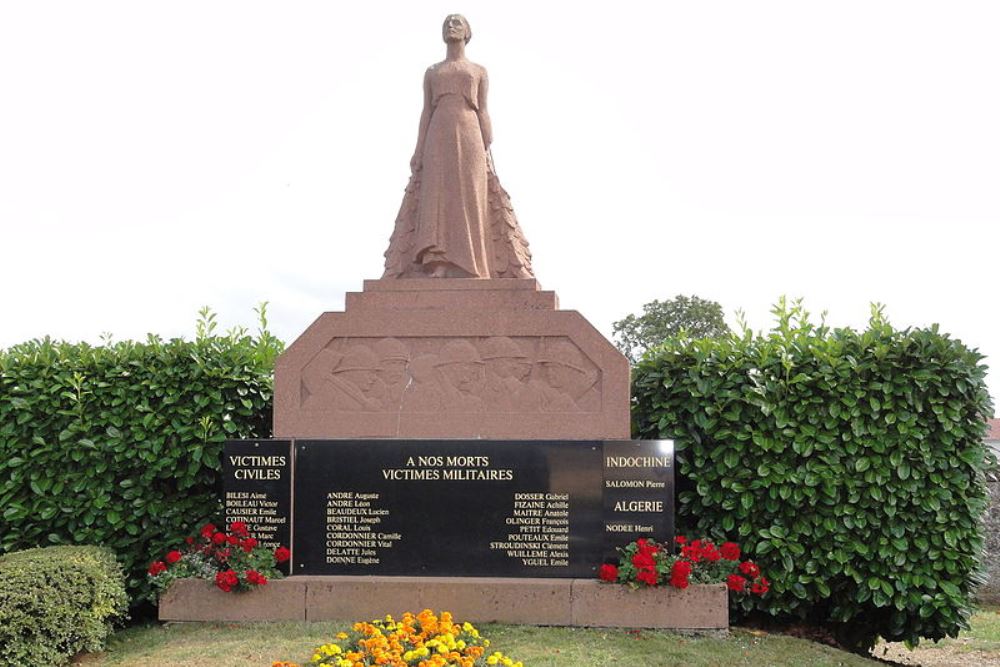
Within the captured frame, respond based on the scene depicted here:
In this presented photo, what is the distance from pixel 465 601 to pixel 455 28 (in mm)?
5330

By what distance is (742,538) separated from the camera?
8453mm

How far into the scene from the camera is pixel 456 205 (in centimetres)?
887

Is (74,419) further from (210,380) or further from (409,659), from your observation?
(409,659)

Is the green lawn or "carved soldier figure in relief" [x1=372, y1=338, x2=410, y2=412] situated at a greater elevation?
"carved soldier figure in relief" [x1=372, y1=338, x2=410, y2=412]

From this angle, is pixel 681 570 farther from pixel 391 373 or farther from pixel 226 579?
pixel 226 579

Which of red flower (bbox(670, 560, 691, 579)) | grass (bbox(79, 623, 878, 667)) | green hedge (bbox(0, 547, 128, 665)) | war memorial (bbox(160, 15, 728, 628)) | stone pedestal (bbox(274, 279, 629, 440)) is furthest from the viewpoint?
stone pedestal (bbox(274, 279, 629, 440))

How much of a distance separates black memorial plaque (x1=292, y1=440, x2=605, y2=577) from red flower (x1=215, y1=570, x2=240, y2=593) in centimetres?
58

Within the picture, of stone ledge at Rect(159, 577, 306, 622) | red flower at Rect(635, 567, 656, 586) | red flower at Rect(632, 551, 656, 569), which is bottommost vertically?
stone ledge at Rect(159, 577, 306, 622)

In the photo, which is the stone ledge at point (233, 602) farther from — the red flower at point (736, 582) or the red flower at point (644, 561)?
the red flower at point (736, 582)

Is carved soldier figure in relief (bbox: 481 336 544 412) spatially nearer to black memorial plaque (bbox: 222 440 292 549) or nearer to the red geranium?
the red geranium

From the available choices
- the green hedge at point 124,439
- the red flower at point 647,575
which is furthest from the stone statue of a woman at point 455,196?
the red flower at point 647,575

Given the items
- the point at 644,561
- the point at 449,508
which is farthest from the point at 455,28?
the point at 644,561

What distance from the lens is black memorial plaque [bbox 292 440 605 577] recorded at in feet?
25.9

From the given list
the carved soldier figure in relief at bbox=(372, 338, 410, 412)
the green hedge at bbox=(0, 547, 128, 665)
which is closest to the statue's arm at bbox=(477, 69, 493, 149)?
the carved soldier figure in relief at bbox=(372, 338, 410, 412)
